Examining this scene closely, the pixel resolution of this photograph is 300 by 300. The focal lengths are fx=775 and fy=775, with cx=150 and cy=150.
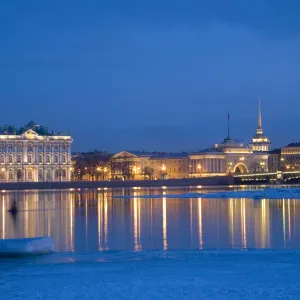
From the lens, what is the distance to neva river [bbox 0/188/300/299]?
12016mm

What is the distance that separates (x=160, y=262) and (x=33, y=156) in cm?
8919

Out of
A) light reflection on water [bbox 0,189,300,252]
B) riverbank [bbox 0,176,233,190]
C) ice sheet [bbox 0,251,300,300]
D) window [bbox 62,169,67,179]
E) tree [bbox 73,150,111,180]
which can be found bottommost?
ice sheet [bbox 0,251,300,300]

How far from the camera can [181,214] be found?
31.0 m

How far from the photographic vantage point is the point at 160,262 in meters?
15.1

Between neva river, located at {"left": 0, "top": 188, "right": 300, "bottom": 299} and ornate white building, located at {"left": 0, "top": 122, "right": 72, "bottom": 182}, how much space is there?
7534 centimetres

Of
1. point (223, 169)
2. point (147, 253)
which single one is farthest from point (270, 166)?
point (147, 253)

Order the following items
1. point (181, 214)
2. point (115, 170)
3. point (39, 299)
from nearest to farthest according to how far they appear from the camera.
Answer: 1. point (39, 299)
2. point (181, 214)
3. point (115, 170)

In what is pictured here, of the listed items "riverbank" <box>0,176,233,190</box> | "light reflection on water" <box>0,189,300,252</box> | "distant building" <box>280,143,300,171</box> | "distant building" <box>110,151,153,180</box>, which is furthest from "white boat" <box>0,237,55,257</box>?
"distant building" <box>280,143,300,171</box>

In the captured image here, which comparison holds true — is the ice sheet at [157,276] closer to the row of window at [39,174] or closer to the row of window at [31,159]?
the row of window at [39,174]

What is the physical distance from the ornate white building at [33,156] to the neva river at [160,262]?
75.3m

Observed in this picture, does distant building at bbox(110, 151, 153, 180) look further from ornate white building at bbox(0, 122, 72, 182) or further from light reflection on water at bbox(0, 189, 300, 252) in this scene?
light reflection on water at bbox(0, 189, 300, 252)

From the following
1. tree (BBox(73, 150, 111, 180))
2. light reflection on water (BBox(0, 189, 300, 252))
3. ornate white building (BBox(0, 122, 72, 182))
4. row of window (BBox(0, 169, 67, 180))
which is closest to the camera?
light reflection on water (BBox(0, 189, 300, 252))

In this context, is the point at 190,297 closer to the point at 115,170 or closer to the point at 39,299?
the point at 39,299

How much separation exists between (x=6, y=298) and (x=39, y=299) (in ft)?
1.67
